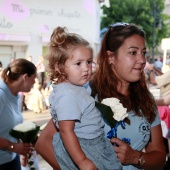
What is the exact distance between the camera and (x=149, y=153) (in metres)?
2.05

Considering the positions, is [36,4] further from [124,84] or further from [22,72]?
[124,84]

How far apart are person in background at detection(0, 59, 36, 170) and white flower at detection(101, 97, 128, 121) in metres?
1.56

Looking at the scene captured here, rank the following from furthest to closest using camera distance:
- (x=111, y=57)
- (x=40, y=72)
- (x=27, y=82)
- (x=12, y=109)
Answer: (x=40, y=72)
(x=27, y=82)
(x=12, y=109)
(x=111, y=57)

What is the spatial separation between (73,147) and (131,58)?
25.3 inches

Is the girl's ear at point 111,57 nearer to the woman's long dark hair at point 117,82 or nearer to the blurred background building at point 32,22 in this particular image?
the woman's long dark hair at point 117,82

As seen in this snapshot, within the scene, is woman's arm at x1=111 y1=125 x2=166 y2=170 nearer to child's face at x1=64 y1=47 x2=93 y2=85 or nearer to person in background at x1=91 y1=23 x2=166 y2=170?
person in background at x1=91 y1=23 x2=166 y2=170

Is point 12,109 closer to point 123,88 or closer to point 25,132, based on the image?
point 25,132

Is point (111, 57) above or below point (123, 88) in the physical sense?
above

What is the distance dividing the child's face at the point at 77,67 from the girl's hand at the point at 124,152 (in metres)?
0.37

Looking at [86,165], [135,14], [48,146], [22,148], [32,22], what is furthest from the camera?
[135,14]

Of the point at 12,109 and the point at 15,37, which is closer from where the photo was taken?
the point at 12,109

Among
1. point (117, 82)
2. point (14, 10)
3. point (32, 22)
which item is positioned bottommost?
point (117, 82)

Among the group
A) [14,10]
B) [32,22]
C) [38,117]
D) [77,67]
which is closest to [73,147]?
[77,67]

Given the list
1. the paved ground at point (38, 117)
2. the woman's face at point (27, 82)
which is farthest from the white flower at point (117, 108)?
the paved ground at point (38, 117)
